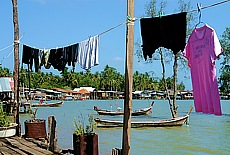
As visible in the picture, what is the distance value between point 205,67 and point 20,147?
13.1ft

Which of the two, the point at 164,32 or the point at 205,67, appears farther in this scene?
the point at 164,32

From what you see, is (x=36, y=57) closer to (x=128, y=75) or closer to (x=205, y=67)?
(x=128, y=75)

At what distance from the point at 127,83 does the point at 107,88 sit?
261ft

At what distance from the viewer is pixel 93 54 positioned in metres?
6.42

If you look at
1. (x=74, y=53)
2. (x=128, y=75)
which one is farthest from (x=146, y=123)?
(x=128, y=75)

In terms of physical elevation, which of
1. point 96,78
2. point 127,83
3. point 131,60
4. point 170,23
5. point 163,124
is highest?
point 96,78

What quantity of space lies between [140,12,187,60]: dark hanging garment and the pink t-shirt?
248 mm

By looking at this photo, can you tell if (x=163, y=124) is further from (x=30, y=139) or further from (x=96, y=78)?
(x=96, y=78)

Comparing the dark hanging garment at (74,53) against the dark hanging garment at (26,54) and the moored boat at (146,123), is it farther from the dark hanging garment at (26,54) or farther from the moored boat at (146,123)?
the moored boat at (146,123)

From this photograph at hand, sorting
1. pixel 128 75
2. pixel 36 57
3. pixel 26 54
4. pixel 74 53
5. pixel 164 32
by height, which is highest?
pixel 26 54

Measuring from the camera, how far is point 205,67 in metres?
4.47

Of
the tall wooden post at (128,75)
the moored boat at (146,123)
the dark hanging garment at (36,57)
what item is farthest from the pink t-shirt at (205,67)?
the moored boat at (146,123)

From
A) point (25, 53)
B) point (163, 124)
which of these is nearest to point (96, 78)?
point (163, 124)

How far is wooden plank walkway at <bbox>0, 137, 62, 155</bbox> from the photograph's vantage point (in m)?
6.37
